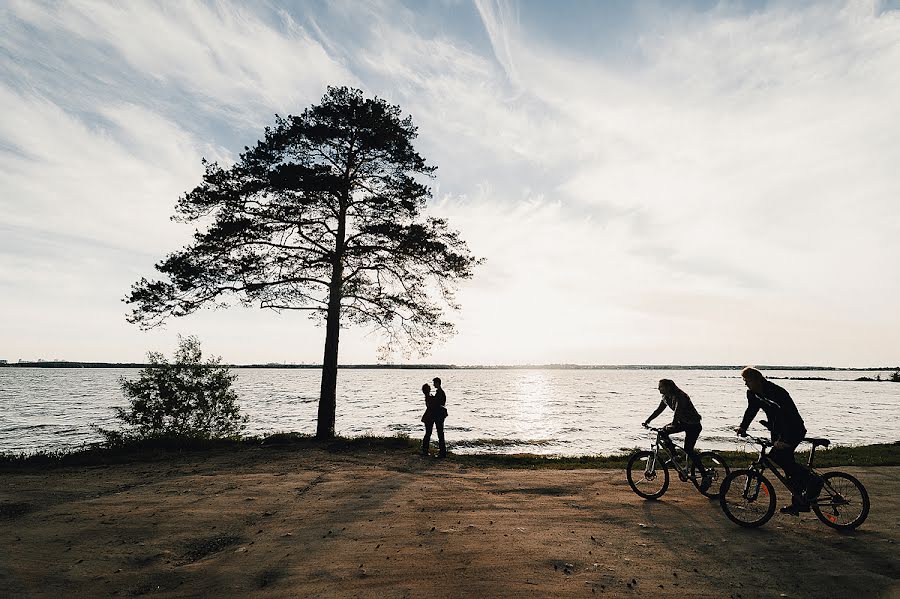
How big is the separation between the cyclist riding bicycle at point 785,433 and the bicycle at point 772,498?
0.40 ft

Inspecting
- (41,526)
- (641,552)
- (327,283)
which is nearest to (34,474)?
(41,526)

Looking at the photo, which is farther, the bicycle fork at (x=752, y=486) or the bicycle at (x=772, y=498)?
the bicycle fork at (x=752, y=486)

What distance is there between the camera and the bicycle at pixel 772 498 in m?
7.25

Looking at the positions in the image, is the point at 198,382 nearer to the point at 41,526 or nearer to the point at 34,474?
the point at 34,474

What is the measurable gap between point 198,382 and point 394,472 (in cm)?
949

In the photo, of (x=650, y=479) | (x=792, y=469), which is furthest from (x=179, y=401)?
(x=792, y=469)

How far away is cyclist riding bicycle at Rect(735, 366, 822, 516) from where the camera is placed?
24.1 feet

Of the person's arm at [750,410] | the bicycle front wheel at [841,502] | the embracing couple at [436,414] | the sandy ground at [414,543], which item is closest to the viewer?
the sandy ground at [414,543]

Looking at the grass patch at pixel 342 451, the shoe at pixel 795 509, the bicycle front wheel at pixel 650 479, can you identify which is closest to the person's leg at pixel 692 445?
the bicycle front wheel at pixel 650 479

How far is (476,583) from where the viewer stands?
17.6 feet

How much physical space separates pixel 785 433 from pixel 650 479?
2859mm

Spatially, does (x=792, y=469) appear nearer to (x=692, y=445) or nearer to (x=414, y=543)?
(x=692, y=445)

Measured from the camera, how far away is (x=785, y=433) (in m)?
7.35

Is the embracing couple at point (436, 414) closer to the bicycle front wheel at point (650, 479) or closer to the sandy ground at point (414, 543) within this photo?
the sandy ground at point (414, 543)
